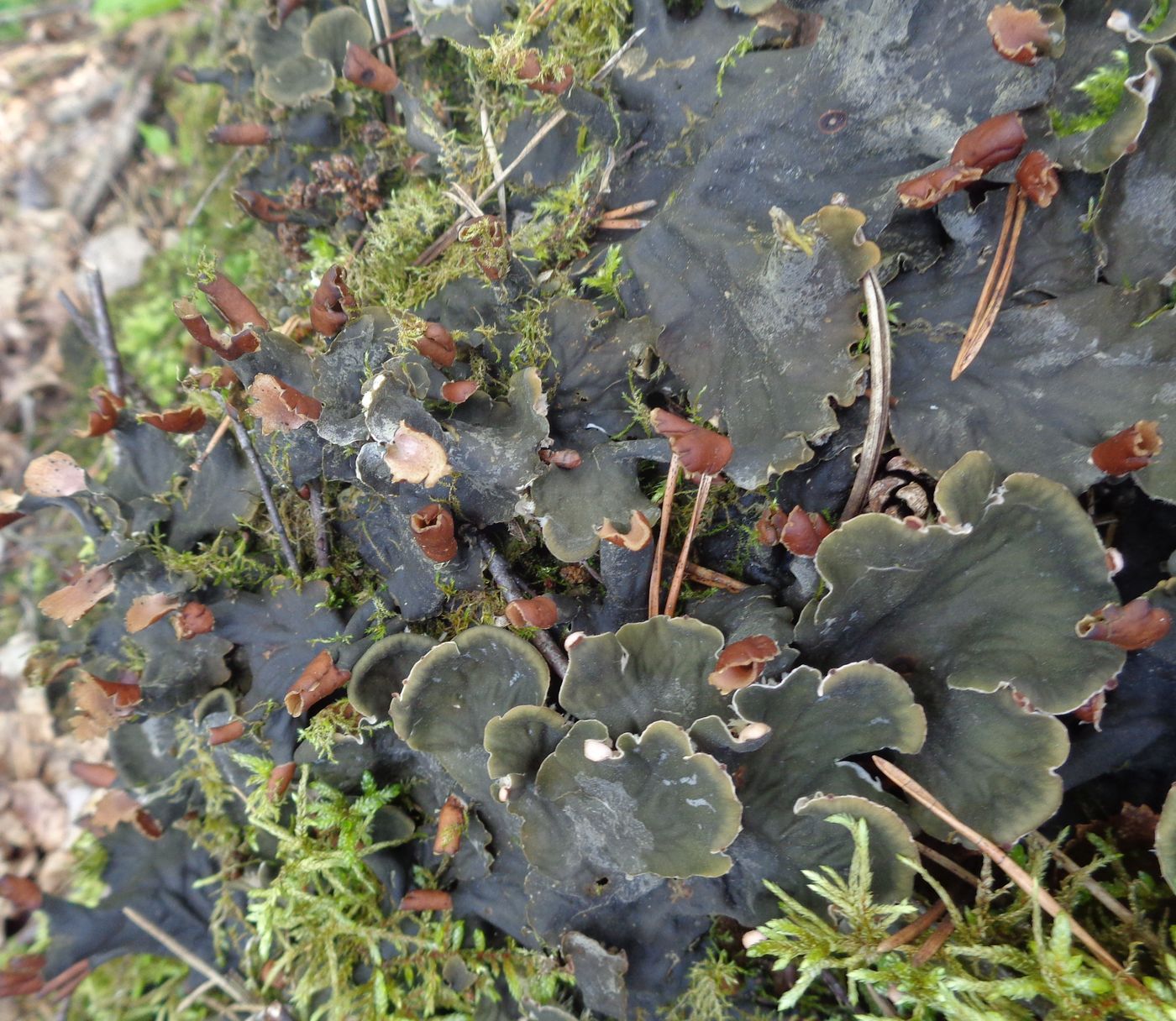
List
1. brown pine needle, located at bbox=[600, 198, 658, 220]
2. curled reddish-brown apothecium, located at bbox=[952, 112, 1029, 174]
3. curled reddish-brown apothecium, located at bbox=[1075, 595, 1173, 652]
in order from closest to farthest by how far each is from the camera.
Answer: curled reddish-brown apothecium, located at bbox=[1075, 595, 1173, 652] < curled reddish-brown apothecium, located at bbox=[952, 112, 1029, 174] < brown pine needle, located at bbox=[600, 198, 658, 220]

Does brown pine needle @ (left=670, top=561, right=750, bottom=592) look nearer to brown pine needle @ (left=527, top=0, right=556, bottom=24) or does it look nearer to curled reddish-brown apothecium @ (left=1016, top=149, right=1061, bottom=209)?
curled reddish-brown apothecium @ (left=1016, top=149, right=1061, bottom=209)

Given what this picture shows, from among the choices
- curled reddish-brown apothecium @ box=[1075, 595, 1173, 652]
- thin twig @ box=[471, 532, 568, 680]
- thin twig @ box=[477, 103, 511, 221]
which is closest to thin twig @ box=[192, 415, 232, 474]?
thin twig @ box=[471, 532, 568, 680]

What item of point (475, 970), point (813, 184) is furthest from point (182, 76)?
point (475, 970)

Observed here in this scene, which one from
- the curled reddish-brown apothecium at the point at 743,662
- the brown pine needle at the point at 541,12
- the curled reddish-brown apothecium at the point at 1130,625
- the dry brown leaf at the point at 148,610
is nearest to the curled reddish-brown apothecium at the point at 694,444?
the curled reddish-brown apothecium at the point at 743,662

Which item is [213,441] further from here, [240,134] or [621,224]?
[621,224]

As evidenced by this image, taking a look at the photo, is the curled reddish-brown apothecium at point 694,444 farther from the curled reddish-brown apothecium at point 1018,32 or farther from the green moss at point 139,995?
the green moss at point 139,995

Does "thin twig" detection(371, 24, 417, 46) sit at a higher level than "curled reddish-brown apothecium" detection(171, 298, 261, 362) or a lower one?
higher
